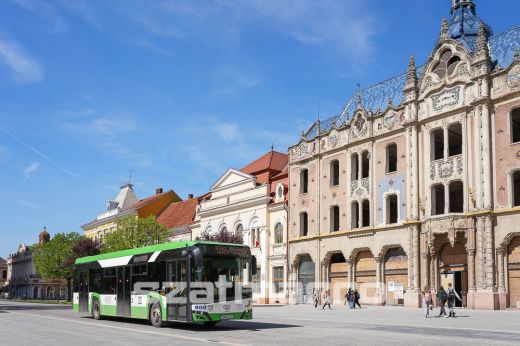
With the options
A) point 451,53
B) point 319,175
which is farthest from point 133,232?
point 451,53

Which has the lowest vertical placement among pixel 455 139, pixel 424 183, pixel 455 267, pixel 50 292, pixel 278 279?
pixel 50 292

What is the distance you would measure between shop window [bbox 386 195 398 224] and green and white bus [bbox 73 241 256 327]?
23.0 meters

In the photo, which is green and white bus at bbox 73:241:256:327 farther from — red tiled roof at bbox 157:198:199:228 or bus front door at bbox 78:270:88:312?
red tiled roof at bbox 157:198:199:228

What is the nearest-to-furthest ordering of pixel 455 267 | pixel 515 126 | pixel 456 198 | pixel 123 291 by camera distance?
pixel 123 291, pixel 515 126, pixel 455 267, pixel 456 198

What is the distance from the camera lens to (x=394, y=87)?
154 feet

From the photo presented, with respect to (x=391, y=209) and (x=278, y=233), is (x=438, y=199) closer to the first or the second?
(x=391, y=209)

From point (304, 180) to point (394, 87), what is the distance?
37.1 feet

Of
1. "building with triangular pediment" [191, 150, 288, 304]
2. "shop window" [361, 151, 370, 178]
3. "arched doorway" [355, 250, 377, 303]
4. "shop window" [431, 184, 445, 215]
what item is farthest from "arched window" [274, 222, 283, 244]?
"shop window" [431, 184, 445, 215]

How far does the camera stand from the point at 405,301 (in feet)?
135

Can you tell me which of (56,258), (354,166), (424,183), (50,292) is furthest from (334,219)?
(50,292)

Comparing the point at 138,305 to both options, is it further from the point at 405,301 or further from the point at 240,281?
the point at 405,301

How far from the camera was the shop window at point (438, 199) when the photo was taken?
40906mm

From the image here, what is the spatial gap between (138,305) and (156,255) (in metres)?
2.49

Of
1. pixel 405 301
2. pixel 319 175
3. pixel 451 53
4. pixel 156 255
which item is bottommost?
pixel 405 301
